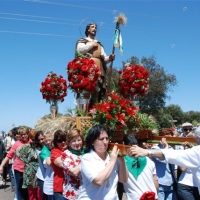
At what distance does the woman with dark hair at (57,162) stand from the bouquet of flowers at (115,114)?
2.62 ft

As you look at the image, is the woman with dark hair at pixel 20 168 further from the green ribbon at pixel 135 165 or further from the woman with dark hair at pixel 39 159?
the green ribbon at pixel 135 165

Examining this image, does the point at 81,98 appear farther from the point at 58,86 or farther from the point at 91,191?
the point at 91,191

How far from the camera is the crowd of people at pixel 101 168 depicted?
3.46m

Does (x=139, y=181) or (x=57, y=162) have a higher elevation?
(x=57, y=162)

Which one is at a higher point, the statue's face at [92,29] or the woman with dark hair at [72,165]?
the statue's face at [92,29]

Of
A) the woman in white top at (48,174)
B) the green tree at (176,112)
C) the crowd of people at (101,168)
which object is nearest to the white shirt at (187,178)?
the crowd of people at (101,168)

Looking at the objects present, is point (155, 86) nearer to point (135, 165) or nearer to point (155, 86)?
point (155, 86)

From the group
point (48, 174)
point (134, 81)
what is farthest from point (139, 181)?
point (134, 81)

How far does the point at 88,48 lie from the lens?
7355mm

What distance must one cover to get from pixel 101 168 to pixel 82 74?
3125 millimetres

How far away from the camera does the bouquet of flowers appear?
5.45 m

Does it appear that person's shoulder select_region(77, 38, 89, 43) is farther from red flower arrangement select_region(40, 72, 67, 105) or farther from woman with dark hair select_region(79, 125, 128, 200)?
woman with dark hair select_region(79, 125, 128, 200)

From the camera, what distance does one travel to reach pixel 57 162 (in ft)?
15.3

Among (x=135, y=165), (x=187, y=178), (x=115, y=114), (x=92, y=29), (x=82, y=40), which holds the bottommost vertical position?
(x=187, y=178)
